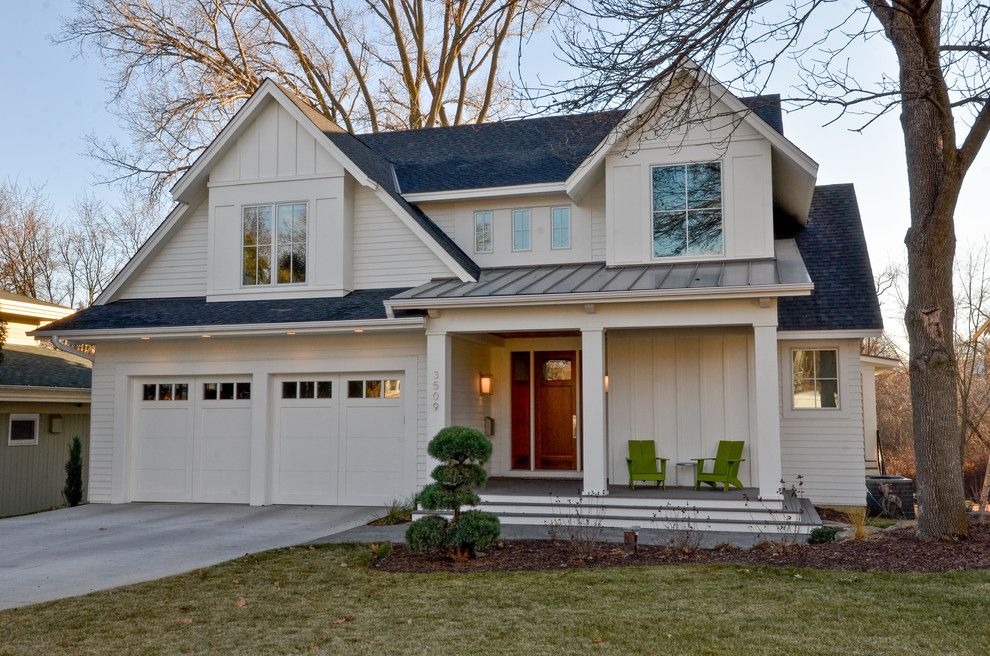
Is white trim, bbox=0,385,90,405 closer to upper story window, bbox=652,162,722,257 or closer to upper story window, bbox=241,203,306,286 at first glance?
upper story window, bbox=241,203,306,286

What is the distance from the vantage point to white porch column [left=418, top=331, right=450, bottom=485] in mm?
12977

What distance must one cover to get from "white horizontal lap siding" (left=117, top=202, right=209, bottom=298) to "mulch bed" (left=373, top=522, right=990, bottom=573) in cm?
837

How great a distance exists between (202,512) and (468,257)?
20.5 ft

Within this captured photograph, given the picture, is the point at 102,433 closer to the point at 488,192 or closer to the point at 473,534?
the point at 488,192

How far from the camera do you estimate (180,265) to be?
52.9 feet

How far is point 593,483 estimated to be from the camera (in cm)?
1217

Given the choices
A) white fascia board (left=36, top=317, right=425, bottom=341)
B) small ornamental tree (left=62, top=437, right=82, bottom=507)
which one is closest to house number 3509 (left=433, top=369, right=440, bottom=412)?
white fascia board (left=36, top=317, right=425, bottom=341)

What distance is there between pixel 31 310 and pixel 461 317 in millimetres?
13784

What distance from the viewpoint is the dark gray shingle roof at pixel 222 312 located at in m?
14.1

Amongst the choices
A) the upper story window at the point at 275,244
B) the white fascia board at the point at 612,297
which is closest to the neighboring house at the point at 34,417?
the upper story window at the point at 275,244

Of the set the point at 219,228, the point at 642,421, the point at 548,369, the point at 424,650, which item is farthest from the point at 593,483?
the point at 219,228

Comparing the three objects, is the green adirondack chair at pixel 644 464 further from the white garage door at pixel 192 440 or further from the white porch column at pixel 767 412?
the white garage door at pixel 192 440

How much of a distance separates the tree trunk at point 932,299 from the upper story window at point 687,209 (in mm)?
4061

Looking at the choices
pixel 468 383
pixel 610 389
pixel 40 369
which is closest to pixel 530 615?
pixel 610 389
